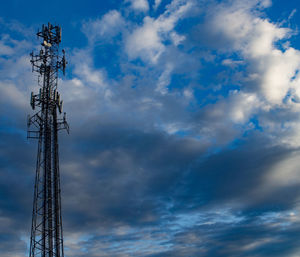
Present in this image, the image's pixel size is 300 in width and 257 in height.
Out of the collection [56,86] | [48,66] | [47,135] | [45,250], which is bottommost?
[45,250]

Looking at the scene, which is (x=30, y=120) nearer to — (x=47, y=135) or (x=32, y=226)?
(x=47, y=135)

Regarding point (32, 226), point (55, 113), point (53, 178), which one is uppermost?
point (55, 113)

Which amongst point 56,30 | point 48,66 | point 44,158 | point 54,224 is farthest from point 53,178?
point 56,30

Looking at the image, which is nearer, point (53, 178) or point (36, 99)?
point (53, 178)

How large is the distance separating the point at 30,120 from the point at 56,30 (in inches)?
776

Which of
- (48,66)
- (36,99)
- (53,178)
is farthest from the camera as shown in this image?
(48,66)

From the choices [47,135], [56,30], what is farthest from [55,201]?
[56,30]

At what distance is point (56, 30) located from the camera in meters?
68.3

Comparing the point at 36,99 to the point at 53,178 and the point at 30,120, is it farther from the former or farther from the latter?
the point at 53,178

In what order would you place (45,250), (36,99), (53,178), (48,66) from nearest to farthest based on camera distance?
1. (45,250)
2. (53,178)
3. (36,99)
4. (48,66)

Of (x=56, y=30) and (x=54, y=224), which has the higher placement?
(x=56, y=30)

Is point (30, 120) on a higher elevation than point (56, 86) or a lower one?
lower

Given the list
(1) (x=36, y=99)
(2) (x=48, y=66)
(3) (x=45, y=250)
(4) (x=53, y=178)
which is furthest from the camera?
(2) (x=48, y=66)

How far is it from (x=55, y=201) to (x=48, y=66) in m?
26.4
